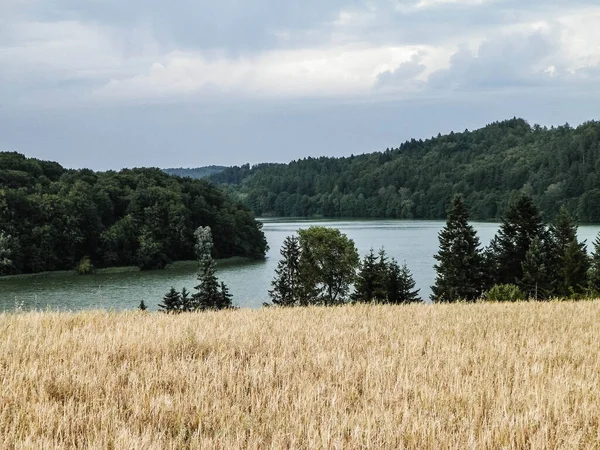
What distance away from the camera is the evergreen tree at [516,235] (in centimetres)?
5906

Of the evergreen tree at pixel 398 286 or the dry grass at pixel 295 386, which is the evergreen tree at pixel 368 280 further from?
the dry grass at pixel 295 386

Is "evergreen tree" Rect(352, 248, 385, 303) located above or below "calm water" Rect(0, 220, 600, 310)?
above

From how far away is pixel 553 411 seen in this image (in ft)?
15.5

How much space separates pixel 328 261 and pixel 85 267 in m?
47.5

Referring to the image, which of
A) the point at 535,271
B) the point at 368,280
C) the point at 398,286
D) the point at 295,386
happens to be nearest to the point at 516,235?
the point at 535,271

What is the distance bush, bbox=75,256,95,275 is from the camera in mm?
100938

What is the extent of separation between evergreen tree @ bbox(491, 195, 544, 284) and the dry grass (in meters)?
53.1

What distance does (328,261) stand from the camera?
7450cm

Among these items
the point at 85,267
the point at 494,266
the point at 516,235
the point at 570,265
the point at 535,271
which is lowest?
the point at 85,267

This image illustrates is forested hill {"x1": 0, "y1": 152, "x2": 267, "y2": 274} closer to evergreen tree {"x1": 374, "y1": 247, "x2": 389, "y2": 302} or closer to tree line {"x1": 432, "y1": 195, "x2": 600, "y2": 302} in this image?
evergreen tree {"x1": 374, "y1": 247, "x2": 389, "y2": 302}

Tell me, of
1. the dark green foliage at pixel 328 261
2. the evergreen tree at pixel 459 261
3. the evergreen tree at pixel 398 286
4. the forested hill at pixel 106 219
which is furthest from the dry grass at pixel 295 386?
the forested hill at pixel 106 219

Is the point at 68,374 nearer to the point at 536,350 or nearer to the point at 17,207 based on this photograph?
the point at 536,350

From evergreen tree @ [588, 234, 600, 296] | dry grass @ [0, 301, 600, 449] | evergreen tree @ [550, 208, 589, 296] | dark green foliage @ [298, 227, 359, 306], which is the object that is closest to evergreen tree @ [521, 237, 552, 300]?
evergreen tree @ [550, 208, 589, 296]

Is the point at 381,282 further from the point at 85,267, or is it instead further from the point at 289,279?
the point at 85,267
